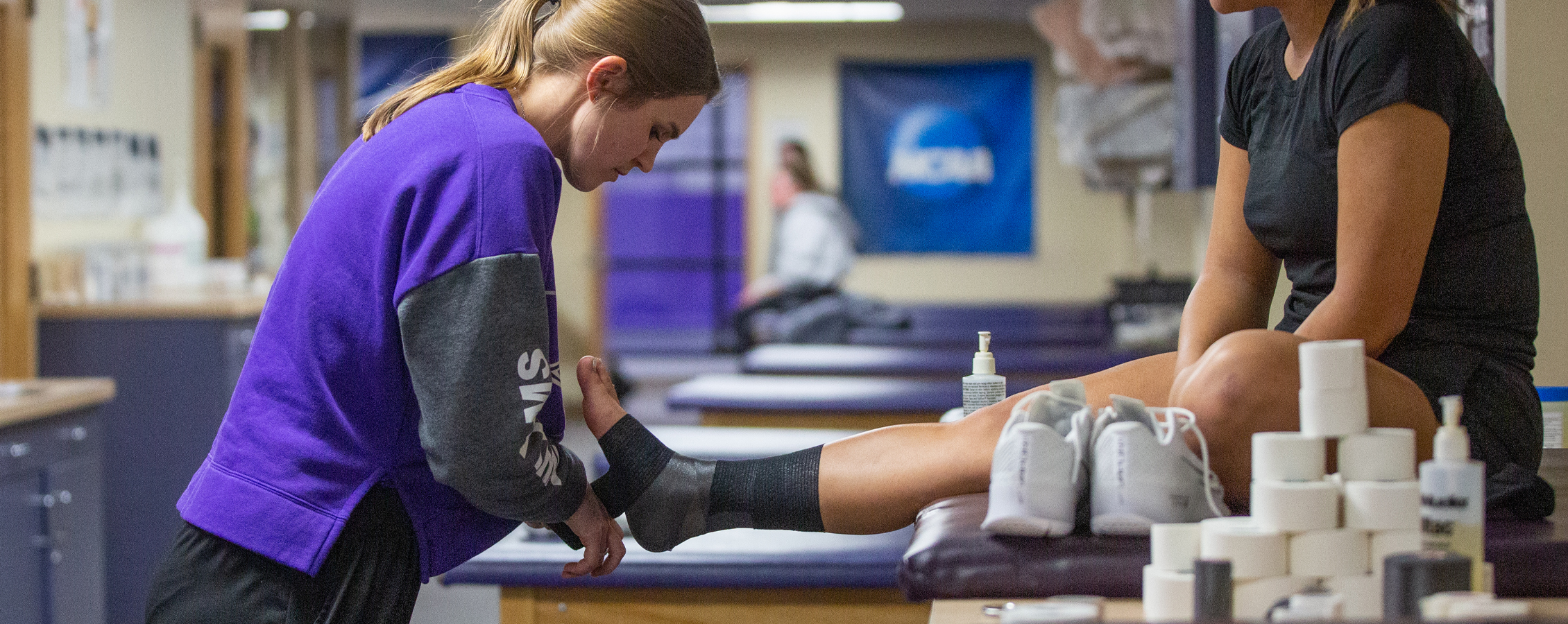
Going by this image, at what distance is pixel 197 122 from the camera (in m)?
5.34

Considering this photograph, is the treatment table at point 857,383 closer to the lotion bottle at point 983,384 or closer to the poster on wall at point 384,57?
the lotion bottle at point 983,384

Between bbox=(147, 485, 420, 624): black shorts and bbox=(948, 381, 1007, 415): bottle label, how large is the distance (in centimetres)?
70

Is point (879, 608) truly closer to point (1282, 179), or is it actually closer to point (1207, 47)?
point (1282, 179)

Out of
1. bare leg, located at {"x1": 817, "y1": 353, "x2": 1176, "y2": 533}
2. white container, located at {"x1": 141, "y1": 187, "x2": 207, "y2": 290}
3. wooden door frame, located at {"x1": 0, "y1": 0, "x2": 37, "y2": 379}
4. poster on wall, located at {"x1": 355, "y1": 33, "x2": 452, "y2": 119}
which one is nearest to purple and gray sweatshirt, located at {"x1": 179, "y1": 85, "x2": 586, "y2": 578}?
bare leg, located at {"x1": 817, "y1": 353, "x2": 1176, "y2": 533}

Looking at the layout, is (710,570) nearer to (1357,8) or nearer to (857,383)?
(1357,8)

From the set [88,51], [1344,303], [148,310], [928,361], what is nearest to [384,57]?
[88,51]

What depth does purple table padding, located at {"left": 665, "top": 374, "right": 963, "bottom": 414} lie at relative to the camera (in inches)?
141

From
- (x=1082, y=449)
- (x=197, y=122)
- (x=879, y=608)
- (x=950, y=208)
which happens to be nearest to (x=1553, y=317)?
(x=879, y=608)

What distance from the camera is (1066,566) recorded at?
43.8 inches

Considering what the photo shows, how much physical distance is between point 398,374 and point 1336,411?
33.4 inches

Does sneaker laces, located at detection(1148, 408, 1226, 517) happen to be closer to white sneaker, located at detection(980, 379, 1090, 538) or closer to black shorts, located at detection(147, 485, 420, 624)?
white sneaker, located at detection(980, 379, 1090, 538)

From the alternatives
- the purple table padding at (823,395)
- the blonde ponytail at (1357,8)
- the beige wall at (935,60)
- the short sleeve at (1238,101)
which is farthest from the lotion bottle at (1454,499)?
the beige wall at (935,60)

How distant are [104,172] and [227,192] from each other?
1378mm

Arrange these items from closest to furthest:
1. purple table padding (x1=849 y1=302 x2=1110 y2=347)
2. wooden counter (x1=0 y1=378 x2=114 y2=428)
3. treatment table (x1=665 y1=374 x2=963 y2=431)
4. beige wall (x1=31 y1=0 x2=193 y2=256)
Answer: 1. wooden counter (x1=0 y1=378 x2=114 y2=428)
2. treatment table (x1=665 y1=374 x2=963 y2=431)
3. beige wall (x1=31 y1=0 x2=193 y2=256)
4. purple table padding (x1=849 y1=302 x2=1110 y2=347)
